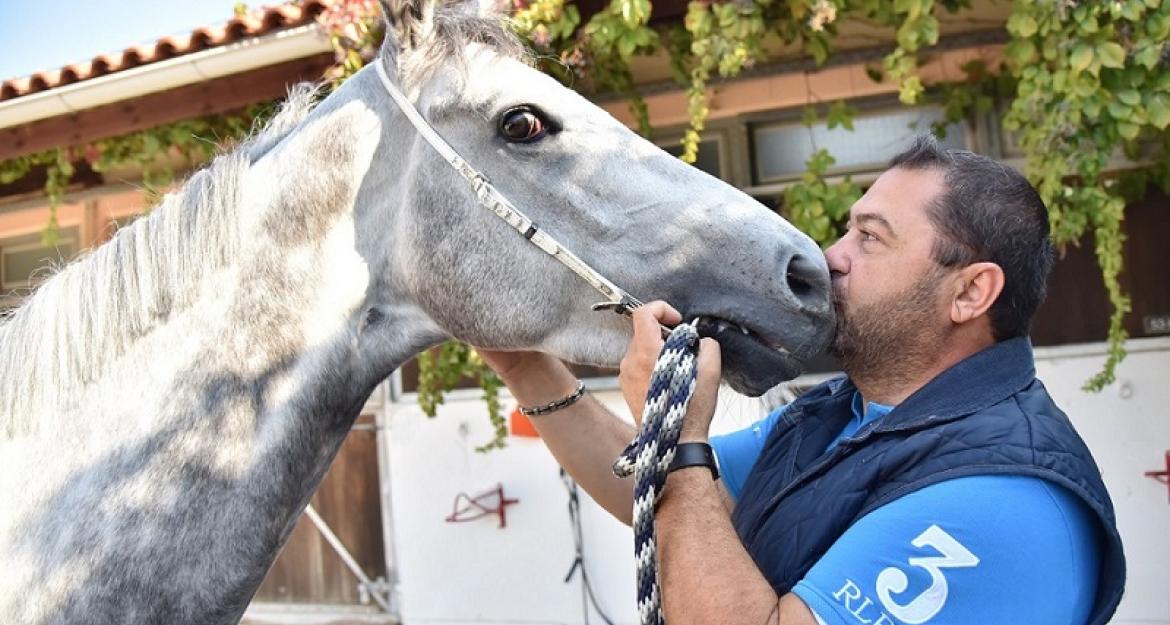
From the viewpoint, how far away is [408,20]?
178 centimetres

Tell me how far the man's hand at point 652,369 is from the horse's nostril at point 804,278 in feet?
0.55

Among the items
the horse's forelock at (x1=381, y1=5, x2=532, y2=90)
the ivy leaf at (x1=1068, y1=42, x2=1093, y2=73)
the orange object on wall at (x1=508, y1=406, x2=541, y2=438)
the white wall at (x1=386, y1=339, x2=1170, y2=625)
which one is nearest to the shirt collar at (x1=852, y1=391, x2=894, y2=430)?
the horse's forelock at (x1=381, y1=5, x2=532, y2=90)

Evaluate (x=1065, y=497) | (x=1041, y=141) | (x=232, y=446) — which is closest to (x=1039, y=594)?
(x=1065, y=497)

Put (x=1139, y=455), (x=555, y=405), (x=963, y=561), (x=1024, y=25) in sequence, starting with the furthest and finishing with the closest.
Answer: (x=1139, y=455) → (x=1024, y=25) → (x=555, y=405) → (x=963, y=561)

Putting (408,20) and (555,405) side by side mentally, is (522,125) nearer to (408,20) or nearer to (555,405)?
(408,20)

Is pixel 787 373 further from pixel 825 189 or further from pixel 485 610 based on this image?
pixel 485 610

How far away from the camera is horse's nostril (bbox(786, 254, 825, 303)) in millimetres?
1640

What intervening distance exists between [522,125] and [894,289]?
0.69 meters

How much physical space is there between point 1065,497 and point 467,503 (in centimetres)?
428

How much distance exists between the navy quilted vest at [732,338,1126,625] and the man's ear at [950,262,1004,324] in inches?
2.8

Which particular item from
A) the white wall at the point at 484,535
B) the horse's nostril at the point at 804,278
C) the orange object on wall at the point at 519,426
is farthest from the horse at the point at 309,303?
the orange object on wall at the point at 519,426

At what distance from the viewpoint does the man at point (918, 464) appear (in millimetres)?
1414

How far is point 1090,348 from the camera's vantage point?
4.37m

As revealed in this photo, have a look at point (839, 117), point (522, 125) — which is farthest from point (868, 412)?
point (839, 117)
